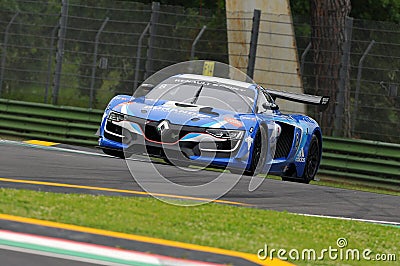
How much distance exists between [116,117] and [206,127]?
1.15m

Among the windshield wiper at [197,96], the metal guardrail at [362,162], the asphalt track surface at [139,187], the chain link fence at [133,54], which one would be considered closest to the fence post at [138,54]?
the chain link fence at [133,54]

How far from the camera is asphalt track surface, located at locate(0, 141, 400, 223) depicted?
34.3 ft

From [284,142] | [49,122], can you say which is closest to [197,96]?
[284,142]

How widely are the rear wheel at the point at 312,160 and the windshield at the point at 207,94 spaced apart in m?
1.52

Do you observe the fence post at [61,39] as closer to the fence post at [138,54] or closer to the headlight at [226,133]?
the fence post at [138,54]

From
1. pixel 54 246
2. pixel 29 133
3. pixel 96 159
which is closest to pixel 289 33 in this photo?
pixel 29 133

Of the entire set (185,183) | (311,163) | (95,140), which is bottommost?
(95,140)

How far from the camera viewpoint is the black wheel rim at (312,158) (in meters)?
15.3

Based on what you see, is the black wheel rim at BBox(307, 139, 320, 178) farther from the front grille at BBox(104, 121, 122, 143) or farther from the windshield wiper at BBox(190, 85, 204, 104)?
the front grille at BBox(104, 121, 122, 143)

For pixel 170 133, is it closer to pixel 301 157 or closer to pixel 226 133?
pixel 226 133

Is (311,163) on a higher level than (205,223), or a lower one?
lower

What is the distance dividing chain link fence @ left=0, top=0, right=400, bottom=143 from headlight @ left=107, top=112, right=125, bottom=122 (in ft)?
20.7

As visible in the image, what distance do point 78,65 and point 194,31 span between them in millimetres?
2376

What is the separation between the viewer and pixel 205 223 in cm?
826
